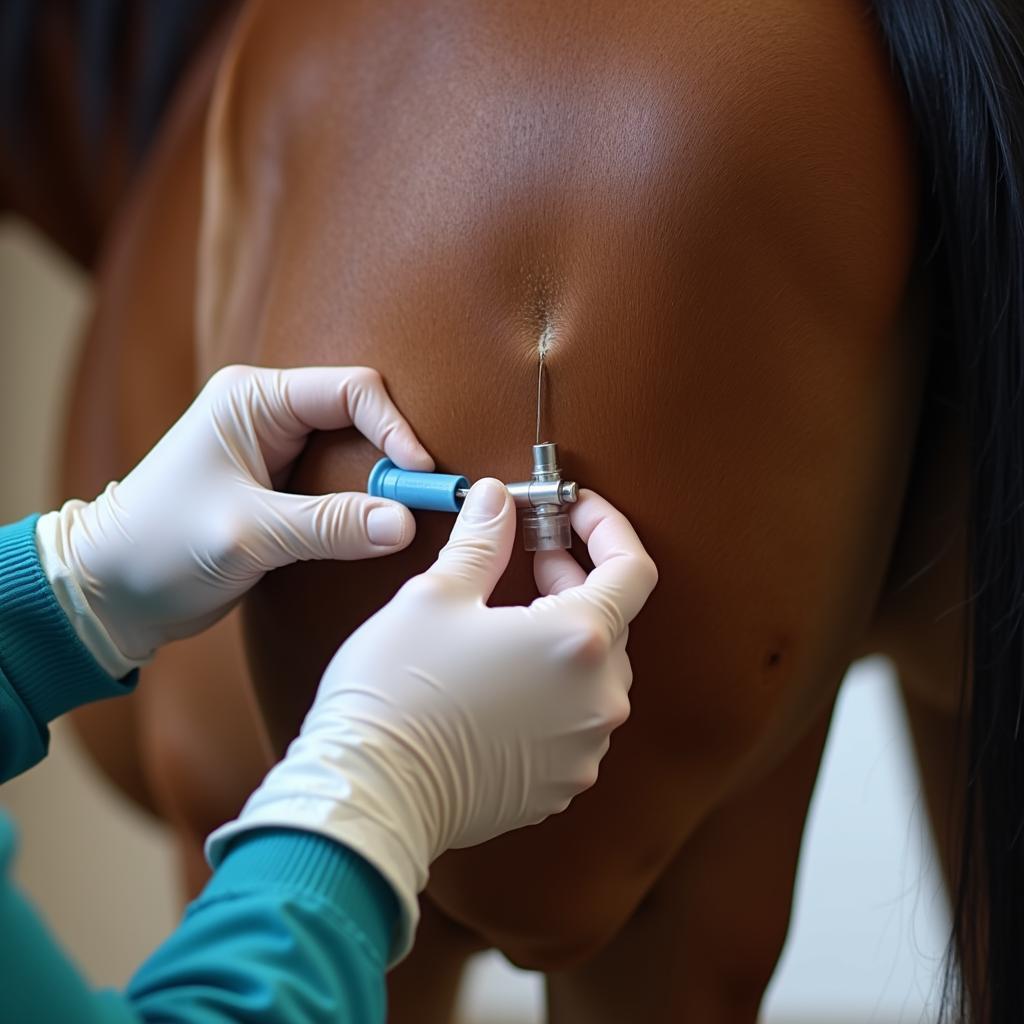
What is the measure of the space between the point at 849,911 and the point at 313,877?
142 cm

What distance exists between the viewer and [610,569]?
1.67ft

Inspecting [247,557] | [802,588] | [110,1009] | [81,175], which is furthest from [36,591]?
[81,175]

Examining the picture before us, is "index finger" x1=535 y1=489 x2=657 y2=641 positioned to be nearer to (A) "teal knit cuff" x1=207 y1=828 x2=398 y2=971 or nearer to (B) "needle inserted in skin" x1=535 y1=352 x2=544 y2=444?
(B) "needle inserted in skin" x1=535 y1=352 x2=544 y2=444

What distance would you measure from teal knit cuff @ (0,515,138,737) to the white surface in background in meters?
1.16

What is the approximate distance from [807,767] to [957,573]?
15 cm

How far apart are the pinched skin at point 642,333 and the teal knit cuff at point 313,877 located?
14 cm

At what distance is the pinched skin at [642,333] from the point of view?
524 millimetres

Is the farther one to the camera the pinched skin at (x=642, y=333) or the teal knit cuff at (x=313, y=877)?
the pinched skin at (x=642, y=333)

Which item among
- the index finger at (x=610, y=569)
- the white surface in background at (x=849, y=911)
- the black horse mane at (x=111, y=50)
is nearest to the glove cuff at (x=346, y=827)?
the index finger at (x=610, y=569)

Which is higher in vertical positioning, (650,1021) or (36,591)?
(36,591)

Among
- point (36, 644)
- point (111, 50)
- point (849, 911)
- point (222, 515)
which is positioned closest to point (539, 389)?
point (222, 515)

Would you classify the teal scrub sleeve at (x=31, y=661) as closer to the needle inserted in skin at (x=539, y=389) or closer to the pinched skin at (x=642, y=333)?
the pinched skin at (x=642, y=333)

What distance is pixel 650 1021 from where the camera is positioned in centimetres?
70

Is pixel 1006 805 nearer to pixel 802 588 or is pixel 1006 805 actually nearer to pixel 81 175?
pixel 802 588
